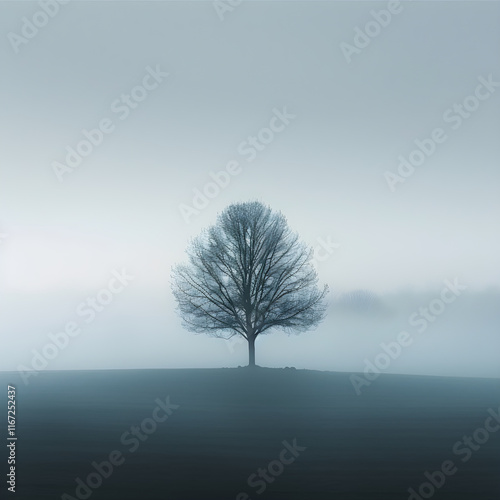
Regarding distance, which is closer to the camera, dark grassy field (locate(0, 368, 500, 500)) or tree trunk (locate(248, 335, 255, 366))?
dark grassy field (locate(0, 368, 500, 500))

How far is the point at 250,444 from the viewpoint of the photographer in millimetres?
17953

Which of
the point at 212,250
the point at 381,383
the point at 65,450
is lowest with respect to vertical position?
the point at 65,450

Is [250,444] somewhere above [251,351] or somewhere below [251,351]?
below

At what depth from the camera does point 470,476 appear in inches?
554

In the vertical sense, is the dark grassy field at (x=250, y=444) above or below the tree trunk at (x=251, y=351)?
below

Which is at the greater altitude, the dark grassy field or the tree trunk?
the tree trunk

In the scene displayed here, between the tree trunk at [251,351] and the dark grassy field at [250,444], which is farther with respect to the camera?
the tree trunk at [251,351]

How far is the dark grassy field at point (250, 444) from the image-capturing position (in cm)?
1275

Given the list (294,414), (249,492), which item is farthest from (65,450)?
(294,414)

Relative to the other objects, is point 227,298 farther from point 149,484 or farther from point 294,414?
point 149,484

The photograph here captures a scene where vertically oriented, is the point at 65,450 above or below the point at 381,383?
below

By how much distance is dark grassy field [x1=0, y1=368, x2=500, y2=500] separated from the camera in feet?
41.8

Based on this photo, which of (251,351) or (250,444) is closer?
(250,444)

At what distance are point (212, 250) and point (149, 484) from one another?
3571cm
